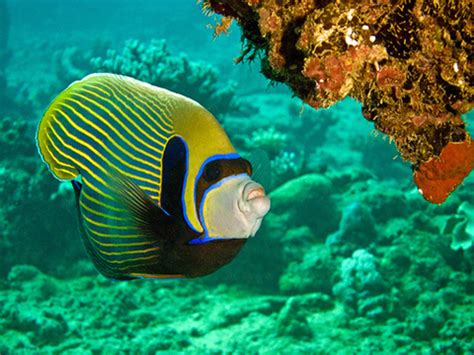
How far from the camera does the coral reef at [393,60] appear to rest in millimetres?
1317

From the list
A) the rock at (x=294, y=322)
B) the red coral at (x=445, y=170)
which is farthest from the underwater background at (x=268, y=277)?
the red coral at (x=445, y=170)

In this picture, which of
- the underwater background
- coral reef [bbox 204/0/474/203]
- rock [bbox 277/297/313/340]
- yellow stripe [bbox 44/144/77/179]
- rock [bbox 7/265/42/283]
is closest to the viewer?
coral reef [bbox 204/0/474/203]

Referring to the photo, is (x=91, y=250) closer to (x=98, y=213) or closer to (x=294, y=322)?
(x=98, y=213)

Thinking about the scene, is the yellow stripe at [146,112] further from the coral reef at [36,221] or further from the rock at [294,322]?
the coral reef at [36,221]

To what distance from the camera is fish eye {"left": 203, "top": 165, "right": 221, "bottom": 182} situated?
1427 millimetres

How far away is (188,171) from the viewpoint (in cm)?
145

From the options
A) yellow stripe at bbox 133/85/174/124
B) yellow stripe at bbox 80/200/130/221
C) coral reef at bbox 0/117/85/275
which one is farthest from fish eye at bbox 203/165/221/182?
coral reef at bbox 0/117/85/275

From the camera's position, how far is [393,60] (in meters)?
1.39

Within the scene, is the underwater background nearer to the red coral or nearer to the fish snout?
the red coral

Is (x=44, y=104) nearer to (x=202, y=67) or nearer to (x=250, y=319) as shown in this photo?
(x=202, y=67)

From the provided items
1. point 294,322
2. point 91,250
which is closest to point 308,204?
point 294,322

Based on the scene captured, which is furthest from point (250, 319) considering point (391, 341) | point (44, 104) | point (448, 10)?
point (44, 104)

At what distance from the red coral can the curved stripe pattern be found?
1162 mm

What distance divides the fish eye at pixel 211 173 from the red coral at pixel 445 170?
0.96 meters
